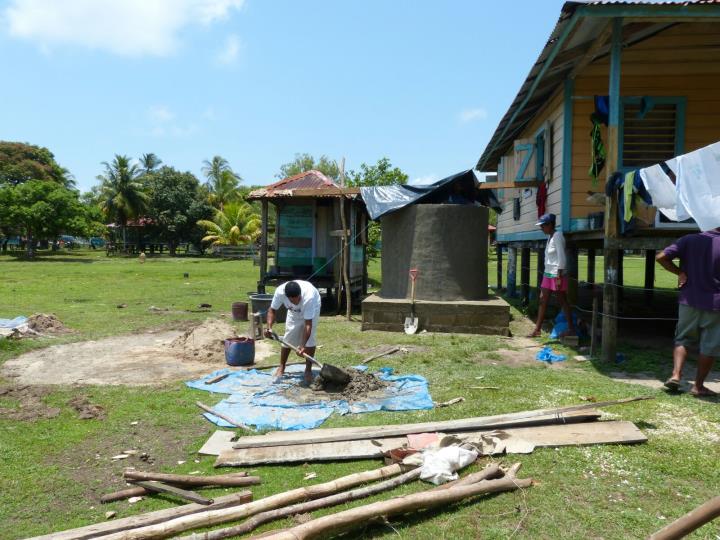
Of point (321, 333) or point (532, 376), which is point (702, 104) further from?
point (321, 333)

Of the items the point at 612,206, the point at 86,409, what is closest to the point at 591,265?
the point at 612,206

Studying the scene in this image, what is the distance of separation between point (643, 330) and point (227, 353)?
24.6 ft

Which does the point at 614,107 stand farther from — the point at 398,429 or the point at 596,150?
the point at 398,429

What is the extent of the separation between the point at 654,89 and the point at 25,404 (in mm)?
9921

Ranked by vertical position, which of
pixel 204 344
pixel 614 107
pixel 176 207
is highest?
pixel 176 207

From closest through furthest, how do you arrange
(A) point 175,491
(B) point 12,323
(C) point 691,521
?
(C) point 691,521 < (A) point 175,491 < (B) point 12,323

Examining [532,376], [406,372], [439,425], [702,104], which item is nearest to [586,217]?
A: [702,104]

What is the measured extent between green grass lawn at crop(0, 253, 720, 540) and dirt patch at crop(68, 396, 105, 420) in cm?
7

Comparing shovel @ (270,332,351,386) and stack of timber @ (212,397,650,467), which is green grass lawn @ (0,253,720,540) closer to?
stack of timber @ (212,397,650,467)

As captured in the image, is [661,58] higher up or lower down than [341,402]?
higher up

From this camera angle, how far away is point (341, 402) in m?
5.52

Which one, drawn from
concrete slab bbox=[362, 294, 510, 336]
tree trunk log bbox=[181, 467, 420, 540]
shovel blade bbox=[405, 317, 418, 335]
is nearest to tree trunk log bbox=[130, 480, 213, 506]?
tree trunk log bbox=[181, 467, 420, 540]

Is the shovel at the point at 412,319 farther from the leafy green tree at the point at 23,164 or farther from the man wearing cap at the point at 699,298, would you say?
the leafy green tree at the point at 23,164

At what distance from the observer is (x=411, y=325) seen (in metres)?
9.57
